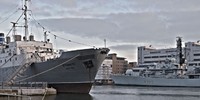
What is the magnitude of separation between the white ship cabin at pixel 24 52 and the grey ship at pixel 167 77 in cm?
5894

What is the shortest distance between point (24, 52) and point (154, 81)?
216 ft

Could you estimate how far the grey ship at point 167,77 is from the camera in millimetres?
101688

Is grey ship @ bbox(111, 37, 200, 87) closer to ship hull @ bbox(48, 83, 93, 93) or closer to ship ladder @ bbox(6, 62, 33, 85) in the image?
ship hull @ bbox(48, 83, 93, 93)

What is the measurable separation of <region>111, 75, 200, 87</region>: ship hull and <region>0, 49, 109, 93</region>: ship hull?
6324 centimetres

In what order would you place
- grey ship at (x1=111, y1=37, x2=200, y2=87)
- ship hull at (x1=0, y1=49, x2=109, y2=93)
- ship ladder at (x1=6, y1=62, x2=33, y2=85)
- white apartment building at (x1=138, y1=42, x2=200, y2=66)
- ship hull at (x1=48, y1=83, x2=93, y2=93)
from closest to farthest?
ship hull at (x1=0, y1=49, x2=109, y2=93)
ship hull at (x1=48, y1=83, x2=93, y2=93)
ship ladder at (x1=6, y1=62, x2=33, y2=85)
grey ship at (x1=111, y1=37, x2=200, y2=87)
white apartment building at (x1=138, y1=42, x2=200, y2=66)

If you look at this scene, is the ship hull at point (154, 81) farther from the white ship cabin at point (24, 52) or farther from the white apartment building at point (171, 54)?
the white ship cabin at point (24, 52)

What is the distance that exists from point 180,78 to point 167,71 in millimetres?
6818

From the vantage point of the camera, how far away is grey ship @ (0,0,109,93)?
42.3 m

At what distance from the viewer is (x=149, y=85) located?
107188mm

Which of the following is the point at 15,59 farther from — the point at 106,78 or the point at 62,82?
the point at 106,78

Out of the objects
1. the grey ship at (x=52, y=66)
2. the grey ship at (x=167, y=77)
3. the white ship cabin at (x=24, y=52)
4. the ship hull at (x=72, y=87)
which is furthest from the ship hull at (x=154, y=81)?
the ship hull at (x=72, y=87)

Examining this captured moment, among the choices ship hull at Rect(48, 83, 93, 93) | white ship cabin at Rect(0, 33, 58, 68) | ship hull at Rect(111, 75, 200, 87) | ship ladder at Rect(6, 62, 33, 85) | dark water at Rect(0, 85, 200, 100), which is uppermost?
white ship cabin at Rect(0, 33, 58, 68)

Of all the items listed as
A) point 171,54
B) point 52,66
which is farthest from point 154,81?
point 52,66

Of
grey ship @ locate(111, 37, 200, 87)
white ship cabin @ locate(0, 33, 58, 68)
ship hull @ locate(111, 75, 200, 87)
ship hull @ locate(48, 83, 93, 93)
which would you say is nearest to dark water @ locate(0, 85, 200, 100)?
ship hull @ locate(48, 83, 93, 93)
